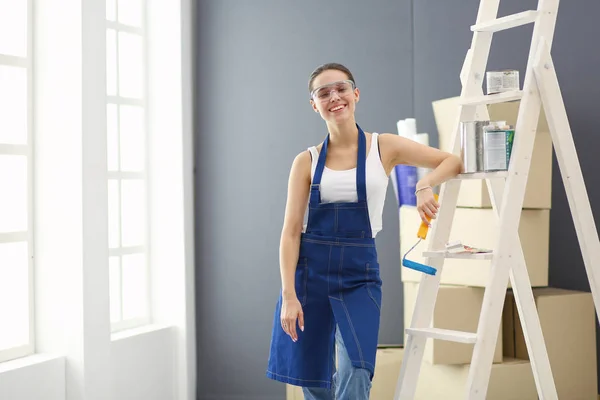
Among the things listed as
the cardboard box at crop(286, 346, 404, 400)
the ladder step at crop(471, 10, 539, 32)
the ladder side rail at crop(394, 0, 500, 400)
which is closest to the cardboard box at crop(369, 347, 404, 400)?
the cardboard box at crop(286, 346, 404, 400)

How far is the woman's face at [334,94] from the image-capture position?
2.61 m

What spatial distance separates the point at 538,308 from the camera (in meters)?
3.55

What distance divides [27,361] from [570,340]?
2312 mm

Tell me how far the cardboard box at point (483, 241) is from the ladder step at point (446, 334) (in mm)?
843

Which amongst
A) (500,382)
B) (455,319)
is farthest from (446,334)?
(500,382)

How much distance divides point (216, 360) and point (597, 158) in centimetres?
220

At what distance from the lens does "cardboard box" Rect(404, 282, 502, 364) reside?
3.53 m

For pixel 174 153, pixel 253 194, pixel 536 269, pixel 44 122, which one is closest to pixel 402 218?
pixel 536 269

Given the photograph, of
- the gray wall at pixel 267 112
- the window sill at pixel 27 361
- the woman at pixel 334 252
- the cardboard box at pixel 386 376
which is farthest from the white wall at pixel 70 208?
the cardboard box at pixel 386 376

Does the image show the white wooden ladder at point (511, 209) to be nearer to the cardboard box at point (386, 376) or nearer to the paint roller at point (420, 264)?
the paint roller at point (420, 264)

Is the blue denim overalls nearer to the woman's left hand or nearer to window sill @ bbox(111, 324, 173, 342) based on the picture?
the woman's left hand

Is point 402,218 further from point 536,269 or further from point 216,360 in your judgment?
point 216,360

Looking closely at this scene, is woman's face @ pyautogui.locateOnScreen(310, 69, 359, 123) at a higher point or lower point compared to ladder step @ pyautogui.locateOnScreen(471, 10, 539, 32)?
lower

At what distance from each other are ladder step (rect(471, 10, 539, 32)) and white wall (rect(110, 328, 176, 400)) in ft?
6.92
